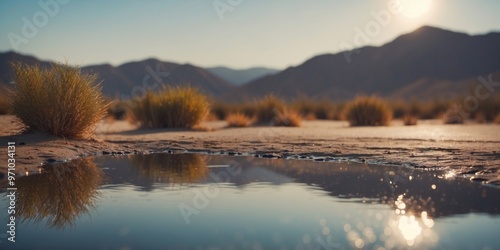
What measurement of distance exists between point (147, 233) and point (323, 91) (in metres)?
72.5

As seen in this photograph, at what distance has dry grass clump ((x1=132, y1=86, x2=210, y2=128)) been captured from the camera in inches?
644

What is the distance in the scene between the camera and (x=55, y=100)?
1091cm

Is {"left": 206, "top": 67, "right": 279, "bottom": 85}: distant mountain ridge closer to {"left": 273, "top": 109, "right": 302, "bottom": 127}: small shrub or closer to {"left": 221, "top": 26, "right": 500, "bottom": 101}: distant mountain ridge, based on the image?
{"left": 221, "top": 26, "right": 500, "bottom": 101}: distant mountain ridge

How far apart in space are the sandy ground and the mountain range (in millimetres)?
52312

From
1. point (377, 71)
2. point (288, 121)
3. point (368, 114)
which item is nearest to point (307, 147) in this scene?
point (288, 121)

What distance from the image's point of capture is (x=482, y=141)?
38.4 ft

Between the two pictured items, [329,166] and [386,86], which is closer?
[329,166]

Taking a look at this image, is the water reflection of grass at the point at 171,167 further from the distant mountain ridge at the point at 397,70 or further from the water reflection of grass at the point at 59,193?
the distant mountain ridge at the point at 397,70

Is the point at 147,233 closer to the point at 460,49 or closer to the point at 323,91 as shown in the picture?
the point at 323,91

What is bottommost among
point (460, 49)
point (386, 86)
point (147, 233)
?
point (147, 233)

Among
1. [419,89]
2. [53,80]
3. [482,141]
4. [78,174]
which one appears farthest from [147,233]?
[419,89]

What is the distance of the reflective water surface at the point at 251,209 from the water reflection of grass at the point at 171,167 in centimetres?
3

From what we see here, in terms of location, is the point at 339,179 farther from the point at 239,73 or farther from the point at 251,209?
the point at 239,73

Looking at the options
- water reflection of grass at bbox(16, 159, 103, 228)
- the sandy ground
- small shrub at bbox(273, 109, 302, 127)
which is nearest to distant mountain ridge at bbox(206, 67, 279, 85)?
small shrub at bbox(273, 109, 302, 127)
